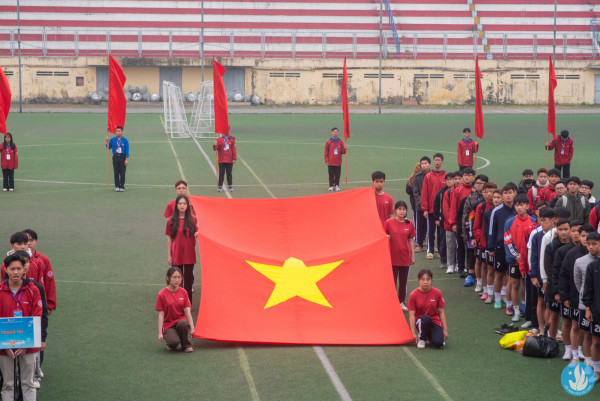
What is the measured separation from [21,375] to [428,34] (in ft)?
190

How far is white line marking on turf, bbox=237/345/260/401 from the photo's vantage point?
8.58 meters

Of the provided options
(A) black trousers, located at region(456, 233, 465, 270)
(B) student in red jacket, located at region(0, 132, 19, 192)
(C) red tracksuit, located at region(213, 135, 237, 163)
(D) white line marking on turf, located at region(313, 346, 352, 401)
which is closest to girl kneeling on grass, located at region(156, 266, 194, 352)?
(D) white line marking on turf, located at region(313, 346, 352, 401)

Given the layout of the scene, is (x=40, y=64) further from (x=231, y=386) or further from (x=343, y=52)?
(x=231, y=386)

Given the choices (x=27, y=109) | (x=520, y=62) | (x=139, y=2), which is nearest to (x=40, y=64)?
(x=27, y=109)

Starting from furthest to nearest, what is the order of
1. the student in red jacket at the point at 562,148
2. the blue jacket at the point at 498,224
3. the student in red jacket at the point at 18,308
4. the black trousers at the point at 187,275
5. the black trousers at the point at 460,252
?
the student in red jacket at the point at 562,148, the black trousers at the point at 460,252, the blue jacket at the point at 498,224, the black trousers at the point at 187,275, the student in red jacket at the point at 18,308

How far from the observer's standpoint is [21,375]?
25.4 feet

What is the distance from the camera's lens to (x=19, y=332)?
24.6 feet

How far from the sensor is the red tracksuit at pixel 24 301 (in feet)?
25.4

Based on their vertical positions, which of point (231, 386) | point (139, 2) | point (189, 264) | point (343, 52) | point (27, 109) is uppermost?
point (139, 2)

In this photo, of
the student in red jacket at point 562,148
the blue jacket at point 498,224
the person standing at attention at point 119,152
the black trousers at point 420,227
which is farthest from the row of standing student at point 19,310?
the student in red jacket at point 562,148

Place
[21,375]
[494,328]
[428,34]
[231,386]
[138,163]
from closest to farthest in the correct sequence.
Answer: [21,375]
[231,386]
[494,328]
[138,163]
[428,34]

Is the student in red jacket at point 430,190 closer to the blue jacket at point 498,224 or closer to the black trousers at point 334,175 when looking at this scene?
the blue jacket at point 498,224

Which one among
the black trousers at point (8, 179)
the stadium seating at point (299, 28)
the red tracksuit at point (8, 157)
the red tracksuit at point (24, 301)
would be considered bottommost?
the red tracksuit at point (24, 301)

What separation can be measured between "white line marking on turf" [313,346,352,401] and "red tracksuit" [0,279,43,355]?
3167 mm
